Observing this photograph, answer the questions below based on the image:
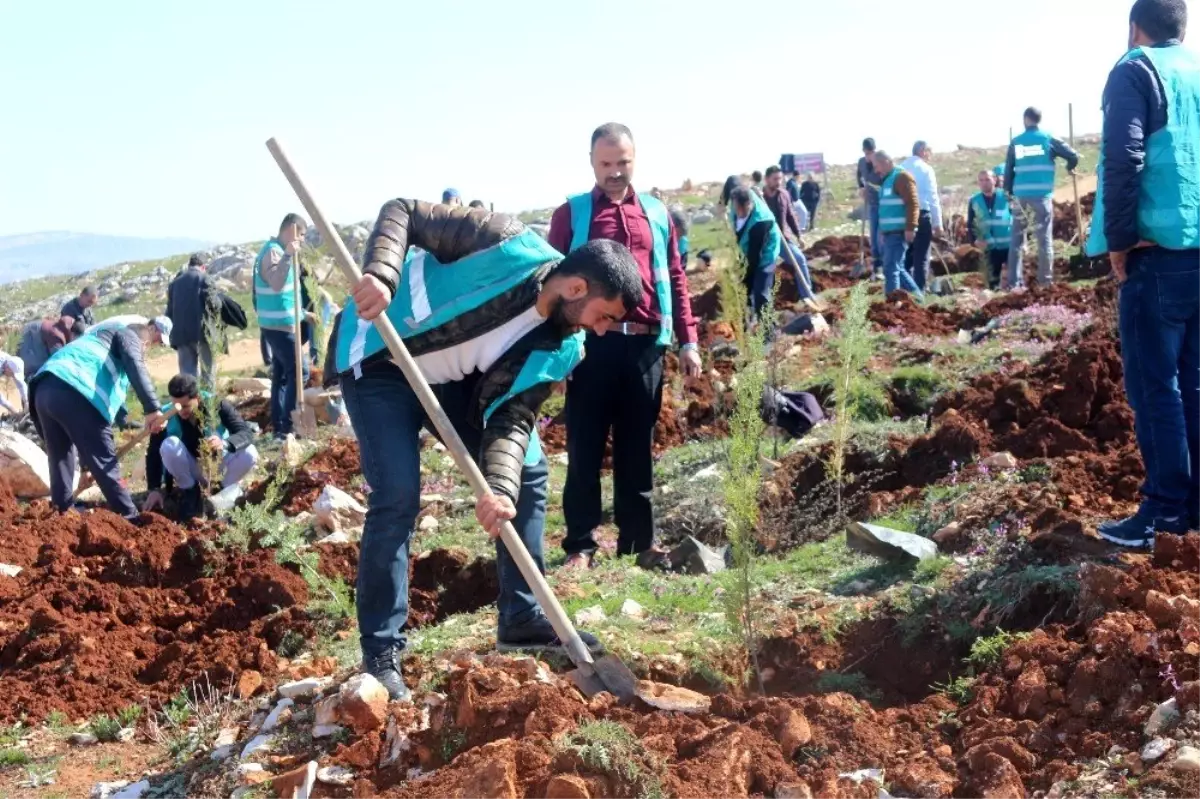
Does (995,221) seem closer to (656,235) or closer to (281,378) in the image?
(281,378)

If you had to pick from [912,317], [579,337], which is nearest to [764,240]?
[912,317]

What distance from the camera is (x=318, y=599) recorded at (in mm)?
6273

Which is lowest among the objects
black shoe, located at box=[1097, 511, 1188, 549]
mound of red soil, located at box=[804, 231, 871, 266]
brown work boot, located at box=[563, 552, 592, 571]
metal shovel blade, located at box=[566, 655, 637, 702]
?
brown work boot, located at box=[563, 552, 592, 571]

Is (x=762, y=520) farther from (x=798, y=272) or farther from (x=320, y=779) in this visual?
(x=798, y=272)

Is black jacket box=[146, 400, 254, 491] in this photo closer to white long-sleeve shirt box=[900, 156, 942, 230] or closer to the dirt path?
white long-sleeve shirt box=[900, 156, 942, 230]

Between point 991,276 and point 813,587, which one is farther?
point 991,276

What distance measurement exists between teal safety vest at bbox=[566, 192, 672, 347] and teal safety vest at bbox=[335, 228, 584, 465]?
1.74 metres

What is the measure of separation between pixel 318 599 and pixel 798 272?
331 inches

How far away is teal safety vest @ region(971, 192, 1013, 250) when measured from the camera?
14.8 m

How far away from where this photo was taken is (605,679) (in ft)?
13.5

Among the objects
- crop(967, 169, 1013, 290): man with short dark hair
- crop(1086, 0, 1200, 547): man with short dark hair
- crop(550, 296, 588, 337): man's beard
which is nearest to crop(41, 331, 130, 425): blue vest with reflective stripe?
crop(550, 296, 588, 337): man's beard

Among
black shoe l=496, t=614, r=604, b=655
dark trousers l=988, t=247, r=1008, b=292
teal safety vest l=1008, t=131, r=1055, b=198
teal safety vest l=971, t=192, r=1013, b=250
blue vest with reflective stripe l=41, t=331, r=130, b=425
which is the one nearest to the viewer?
black shoe l=496, t=614, r=604, b=655

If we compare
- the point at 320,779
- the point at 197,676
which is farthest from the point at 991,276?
the point at 320,779

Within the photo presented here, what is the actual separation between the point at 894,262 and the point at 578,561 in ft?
27.9
